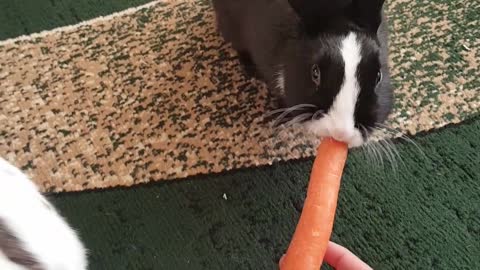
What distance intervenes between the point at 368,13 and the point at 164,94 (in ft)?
1.71

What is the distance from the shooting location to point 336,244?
1.12 m

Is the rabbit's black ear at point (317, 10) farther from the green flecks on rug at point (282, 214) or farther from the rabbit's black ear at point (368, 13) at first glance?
the green flecks on rug at point (282, 214)

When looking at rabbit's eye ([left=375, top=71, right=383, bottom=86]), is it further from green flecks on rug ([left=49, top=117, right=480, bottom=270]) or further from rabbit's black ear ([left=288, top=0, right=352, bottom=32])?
green flecks on rug ([left=49, top=117, right=480, bottom=270])

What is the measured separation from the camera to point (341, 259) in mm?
1058

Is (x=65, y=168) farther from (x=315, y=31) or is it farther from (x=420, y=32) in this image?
(x=420, y=32)

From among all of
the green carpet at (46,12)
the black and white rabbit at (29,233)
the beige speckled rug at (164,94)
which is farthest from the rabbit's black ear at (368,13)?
the green carpet at (46,12)

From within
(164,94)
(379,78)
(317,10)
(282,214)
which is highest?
(317,10)

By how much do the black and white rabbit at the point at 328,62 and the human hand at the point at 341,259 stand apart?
0.58 feet

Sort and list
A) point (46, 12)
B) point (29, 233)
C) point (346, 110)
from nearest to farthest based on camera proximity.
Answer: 1. point (29, 233)
2. point (346, 110)
3. point (46, 12)

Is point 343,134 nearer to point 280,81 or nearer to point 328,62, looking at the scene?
point 328,62

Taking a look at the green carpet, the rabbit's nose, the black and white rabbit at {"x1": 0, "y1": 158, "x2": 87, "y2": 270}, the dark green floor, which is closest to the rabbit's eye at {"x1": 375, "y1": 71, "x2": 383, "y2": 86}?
the rabbit's nose

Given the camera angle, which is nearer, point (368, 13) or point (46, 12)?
point (368, 13)

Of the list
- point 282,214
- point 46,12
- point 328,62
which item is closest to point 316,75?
point 328,62

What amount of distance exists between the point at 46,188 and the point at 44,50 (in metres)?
0.42
